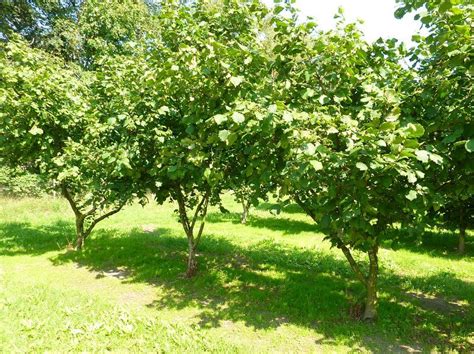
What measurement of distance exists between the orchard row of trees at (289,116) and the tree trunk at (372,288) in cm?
3

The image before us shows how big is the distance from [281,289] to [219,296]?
54.0 inches

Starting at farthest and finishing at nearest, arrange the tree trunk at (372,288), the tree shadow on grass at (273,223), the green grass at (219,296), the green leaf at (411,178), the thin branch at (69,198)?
the tree shadow on grass at (273,223), the thin branch at (69,198), the tree trunk at (372,288), the green grass at (219,296), the green leaf at (411,178)

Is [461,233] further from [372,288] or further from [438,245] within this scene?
[372,288]

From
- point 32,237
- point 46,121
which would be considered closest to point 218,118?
point 46,121

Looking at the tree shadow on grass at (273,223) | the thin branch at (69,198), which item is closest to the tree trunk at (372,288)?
the tree shadow on grass at (273,223)

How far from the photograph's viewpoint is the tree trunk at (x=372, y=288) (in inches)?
243

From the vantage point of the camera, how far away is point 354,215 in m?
4.50

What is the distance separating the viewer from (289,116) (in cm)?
390

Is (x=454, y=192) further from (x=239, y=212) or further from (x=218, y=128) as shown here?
(x=239, y=212)

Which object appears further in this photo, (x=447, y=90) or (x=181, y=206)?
(x=181, y=206)

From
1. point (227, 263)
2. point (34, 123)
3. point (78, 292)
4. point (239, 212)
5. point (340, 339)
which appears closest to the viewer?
point (340, 339)

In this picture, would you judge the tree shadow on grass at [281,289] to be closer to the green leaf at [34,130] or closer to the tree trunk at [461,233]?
the tree trunk at [461,233]

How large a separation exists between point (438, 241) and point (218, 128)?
1272 cm

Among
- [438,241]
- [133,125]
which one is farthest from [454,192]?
[438,241]
